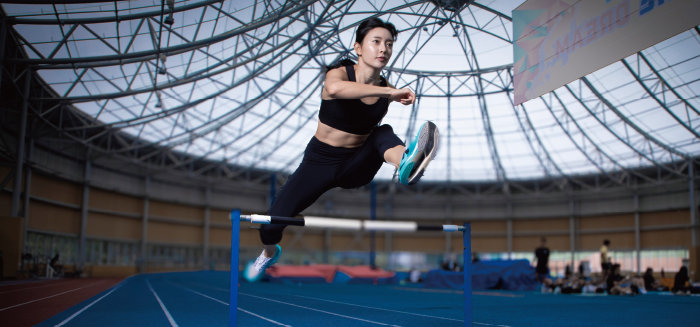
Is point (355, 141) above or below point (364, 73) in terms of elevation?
below

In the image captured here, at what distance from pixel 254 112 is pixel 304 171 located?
2451 cm

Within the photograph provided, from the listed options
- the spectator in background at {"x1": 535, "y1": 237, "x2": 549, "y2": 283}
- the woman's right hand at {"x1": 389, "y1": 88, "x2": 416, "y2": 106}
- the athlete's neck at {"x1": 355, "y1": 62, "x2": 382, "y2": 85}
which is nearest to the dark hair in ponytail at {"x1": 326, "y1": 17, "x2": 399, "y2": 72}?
the athlete's neck at {"x1": 355, "y1": 62, "x2": 382, "y2": 85}

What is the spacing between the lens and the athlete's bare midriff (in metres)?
4.27

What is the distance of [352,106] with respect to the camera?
13.4ft

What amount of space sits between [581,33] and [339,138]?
1154 cm

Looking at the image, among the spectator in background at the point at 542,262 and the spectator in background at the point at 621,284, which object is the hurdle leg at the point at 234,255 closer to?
the spectator in background at the point at 621,284

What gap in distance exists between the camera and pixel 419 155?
3.73 metres

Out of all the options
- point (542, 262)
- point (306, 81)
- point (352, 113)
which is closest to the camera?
point (352, 113)

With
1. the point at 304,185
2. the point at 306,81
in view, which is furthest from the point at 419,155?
the point at 306,81

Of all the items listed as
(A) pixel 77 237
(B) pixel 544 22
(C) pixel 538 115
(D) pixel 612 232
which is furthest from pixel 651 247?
(A) pixel 77 237

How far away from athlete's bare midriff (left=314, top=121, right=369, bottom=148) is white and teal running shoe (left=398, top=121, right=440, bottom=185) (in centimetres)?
61

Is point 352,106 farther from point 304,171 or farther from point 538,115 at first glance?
point 538,115

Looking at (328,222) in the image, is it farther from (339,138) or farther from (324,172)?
(339,138)

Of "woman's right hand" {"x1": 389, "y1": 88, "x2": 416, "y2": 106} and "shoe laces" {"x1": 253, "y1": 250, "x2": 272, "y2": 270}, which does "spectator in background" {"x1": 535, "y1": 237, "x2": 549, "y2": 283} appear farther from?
"woman's right hand" {"x1": 389, "y1": 88, "x2": 416, "y2": 106}
